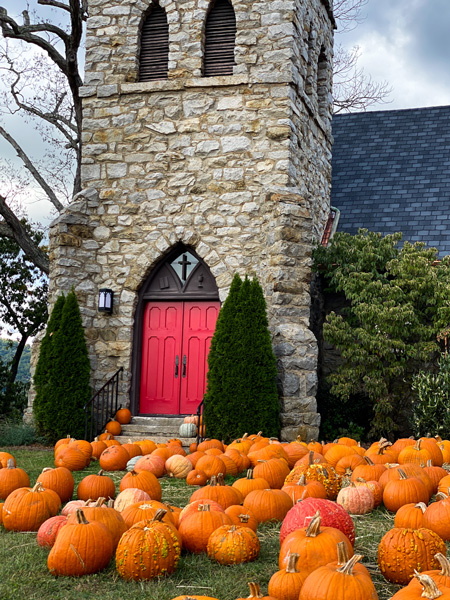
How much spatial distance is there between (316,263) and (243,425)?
138 inches

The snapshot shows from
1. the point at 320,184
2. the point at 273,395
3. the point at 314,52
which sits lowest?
the point at 273,395

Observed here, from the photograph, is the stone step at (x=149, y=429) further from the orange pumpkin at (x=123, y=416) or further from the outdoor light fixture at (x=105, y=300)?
the outdoor light fixture at (x=105, y=300)

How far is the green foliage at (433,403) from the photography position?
8.50 m

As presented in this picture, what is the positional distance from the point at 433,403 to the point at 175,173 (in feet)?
17.6

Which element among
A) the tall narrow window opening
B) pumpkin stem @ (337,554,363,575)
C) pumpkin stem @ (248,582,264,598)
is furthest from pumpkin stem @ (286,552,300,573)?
the tall narrow window opening

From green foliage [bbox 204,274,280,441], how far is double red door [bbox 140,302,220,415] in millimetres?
1305

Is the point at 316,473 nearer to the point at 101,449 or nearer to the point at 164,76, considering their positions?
the point at 101,449

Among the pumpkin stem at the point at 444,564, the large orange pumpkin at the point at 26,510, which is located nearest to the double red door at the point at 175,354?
the large orange pumpkin at the point at 26,510

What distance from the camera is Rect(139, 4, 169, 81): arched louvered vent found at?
1034 centimetres

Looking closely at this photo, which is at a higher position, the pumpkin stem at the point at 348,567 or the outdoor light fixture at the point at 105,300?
the outdoor light fixture at the point at 105,300

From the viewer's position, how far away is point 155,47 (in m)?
10.4

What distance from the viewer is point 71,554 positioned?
315 cm

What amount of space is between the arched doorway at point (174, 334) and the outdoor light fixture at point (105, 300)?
47cm

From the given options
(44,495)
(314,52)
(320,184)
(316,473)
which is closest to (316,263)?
(320,184)
